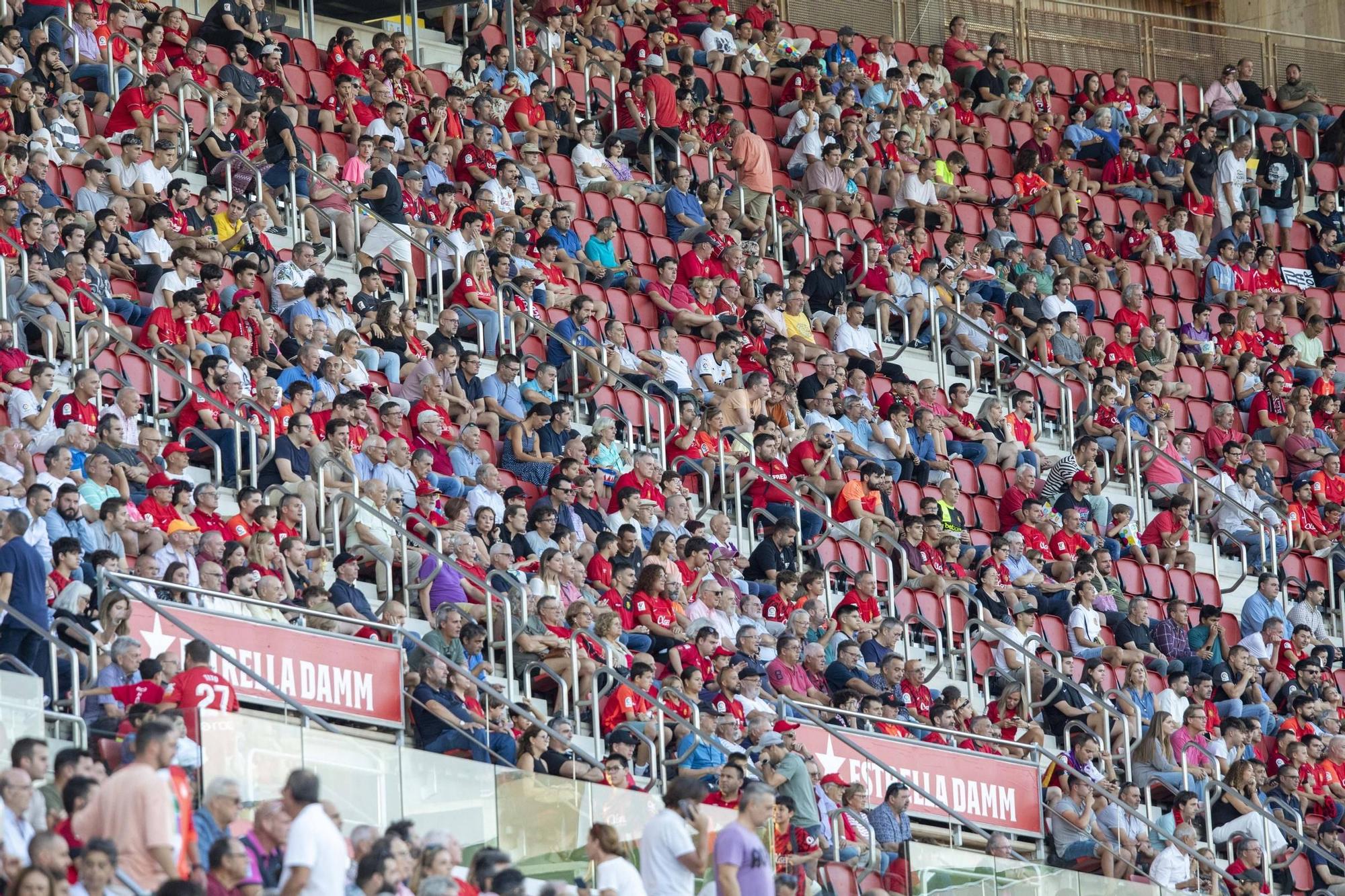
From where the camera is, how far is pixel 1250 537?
18.5 m

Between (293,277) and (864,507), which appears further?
(864,507)

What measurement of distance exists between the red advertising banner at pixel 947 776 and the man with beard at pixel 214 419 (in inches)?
131

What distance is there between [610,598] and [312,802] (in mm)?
5538

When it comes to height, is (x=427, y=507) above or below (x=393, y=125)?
below

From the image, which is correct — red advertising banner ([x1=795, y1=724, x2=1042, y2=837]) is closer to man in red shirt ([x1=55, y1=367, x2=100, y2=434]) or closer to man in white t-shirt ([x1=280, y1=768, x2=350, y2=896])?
man in red shirt ([x1=55, y1=367, x2=100, y2=434])

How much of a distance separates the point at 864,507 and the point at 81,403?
5415 mm

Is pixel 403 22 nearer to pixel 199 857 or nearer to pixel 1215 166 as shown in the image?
pixel 1215 166

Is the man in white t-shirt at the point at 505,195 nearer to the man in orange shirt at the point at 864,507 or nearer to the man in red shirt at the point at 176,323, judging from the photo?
the man in orange shirt at the point at 864,507

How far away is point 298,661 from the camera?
471 inches

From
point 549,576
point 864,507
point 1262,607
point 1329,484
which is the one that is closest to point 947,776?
point 549,576

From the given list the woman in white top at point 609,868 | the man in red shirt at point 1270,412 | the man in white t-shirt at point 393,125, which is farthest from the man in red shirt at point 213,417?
the man in red shirt at point 1270,412

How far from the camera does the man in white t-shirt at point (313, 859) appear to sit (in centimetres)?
870

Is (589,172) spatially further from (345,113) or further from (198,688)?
(198,688)

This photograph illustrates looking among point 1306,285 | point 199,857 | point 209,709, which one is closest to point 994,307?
point 1306,285
